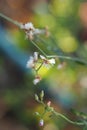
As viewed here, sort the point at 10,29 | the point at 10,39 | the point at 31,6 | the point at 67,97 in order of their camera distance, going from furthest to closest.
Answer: the point at 31,6 < the point at 10,29 < the point at 10,39 < the point at 67,97

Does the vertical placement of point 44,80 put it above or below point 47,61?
above

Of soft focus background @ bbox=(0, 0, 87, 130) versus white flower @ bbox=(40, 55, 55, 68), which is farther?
soft focus background @ bbox=(0, 0, 87, 130)

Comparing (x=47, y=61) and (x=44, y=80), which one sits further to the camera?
(x=44, y=80)

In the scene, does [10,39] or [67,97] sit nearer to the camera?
[67,97]

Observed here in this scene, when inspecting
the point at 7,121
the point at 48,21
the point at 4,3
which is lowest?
the point at 7,121

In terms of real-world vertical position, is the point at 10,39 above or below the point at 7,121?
above

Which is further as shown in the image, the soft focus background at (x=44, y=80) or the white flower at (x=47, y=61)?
the soft focus background at (x=44, y=80)

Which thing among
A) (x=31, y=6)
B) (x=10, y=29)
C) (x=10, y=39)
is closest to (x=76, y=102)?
(x=10, y=39)

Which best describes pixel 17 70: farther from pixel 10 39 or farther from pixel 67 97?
pixel 67 97

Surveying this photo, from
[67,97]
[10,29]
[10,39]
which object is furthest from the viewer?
[10,29]

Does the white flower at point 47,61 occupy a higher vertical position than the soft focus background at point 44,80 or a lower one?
lower

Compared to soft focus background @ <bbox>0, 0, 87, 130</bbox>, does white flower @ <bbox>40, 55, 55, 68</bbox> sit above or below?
below
